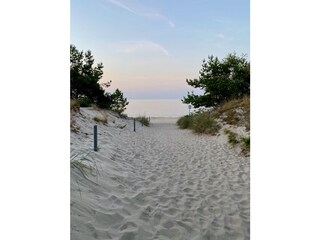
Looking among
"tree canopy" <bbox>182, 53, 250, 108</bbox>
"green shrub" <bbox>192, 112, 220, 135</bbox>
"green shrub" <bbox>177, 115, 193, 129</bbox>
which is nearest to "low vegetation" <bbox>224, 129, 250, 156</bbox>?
"green shrub" <bbox>192, 112, 220, 135</bbox>

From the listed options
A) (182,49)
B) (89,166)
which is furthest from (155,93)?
(89,166)

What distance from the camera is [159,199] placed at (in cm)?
198

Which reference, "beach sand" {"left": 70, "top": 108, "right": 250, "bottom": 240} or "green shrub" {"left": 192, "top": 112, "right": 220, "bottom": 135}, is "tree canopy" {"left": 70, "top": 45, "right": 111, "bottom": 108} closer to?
"green shrub" {"left": 192, "top": 112, "right": 220, "bottom": 135}

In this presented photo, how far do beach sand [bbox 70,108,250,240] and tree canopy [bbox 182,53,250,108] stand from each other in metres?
5.17

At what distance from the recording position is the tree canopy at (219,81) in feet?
26.8

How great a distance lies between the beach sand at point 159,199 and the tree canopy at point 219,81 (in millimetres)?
5173

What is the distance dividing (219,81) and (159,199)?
7.26 metres

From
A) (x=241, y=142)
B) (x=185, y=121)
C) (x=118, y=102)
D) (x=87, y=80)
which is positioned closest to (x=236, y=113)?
(x=241, y=142)

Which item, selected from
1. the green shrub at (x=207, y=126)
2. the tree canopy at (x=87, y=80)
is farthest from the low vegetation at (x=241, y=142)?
the tree canopy at (x=87, y=80)

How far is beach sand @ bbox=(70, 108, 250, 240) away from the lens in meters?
1.48
